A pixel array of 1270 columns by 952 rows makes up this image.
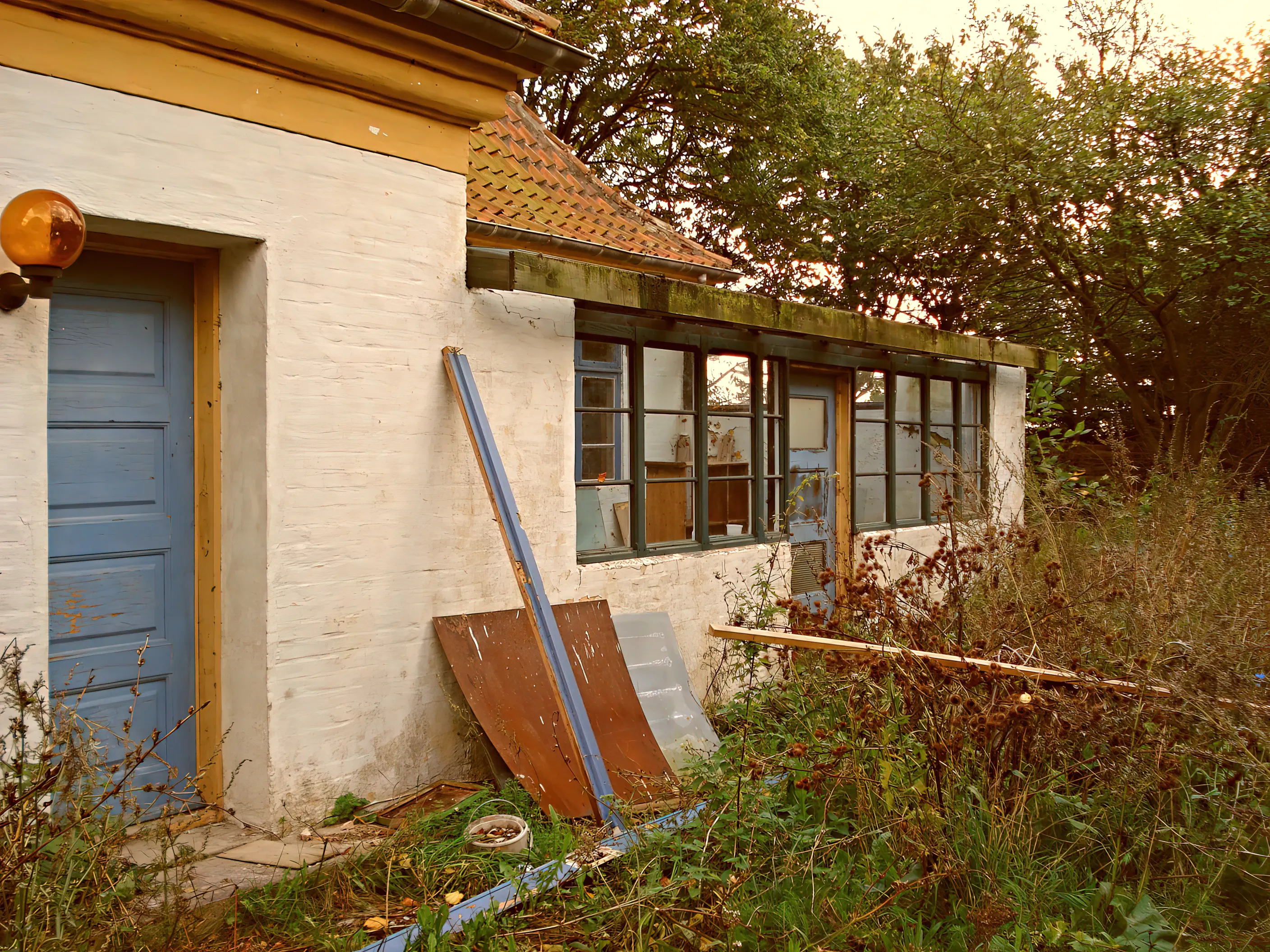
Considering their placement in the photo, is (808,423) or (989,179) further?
(989,179)

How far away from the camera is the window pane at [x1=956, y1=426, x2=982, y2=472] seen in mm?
9641

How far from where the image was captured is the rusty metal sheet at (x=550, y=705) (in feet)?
14.4

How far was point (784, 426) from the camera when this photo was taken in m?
7.30

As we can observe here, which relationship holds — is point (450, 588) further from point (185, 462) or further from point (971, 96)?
point (971, 96)

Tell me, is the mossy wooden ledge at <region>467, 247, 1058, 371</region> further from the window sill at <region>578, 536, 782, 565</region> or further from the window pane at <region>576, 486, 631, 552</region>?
the window sill at <region>578, 536, 782, 565</region>

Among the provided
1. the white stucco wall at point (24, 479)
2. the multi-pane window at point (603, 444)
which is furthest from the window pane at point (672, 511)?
the white stucco wall at point (24, 479)

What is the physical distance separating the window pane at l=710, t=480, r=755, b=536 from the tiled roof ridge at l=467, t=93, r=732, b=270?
7.57ft

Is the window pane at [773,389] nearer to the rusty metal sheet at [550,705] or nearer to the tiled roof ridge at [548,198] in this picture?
the tiled roof ridge at [548,198]

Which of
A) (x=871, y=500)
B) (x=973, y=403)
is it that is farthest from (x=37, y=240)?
(x=973, y=403)

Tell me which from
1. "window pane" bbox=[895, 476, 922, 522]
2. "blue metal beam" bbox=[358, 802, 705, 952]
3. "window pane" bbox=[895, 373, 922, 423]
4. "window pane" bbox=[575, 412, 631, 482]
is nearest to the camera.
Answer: "blue metal beam" bbox=[358, 802, 705, 952]

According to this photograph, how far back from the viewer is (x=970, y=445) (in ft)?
32.2

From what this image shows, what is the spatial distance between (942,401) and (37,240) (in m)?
8.16

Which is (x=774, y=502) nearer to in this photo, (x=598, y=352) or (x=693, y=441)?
(x=693, y=441)

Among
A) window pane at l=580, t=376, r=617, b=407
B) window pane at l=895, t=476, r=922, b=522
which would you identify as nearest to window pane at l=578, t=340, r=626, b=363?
window pane at l=580, t=376, r=617, b=407
